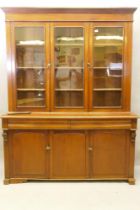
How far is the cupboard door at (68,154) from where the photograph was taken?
3.21 meters

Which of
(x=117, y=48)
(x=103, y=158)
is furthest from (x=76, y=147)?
(x=117, y=48)

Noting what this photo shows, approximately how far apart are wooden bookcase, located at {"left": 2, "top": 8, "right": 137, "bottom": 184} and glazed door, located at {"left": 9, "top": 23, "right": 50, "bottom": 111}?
1 cm

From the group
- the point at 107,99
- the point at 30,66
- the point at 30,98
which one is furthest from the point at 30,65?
the point at 107,99

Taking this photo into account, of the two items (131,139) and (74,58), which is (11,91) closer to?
(74,58)

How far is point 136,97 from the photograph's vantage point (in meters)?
3.77

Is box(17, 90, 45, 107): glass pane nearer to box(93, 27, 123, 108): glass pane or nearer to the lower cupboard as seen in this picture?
the lower cupboard

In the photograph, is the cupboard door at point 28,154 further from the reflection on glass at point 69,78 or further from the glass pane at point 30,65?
the reflection on glass at point 69,78

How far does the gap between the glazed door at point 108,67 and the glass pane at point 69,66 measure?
16 centimetres
